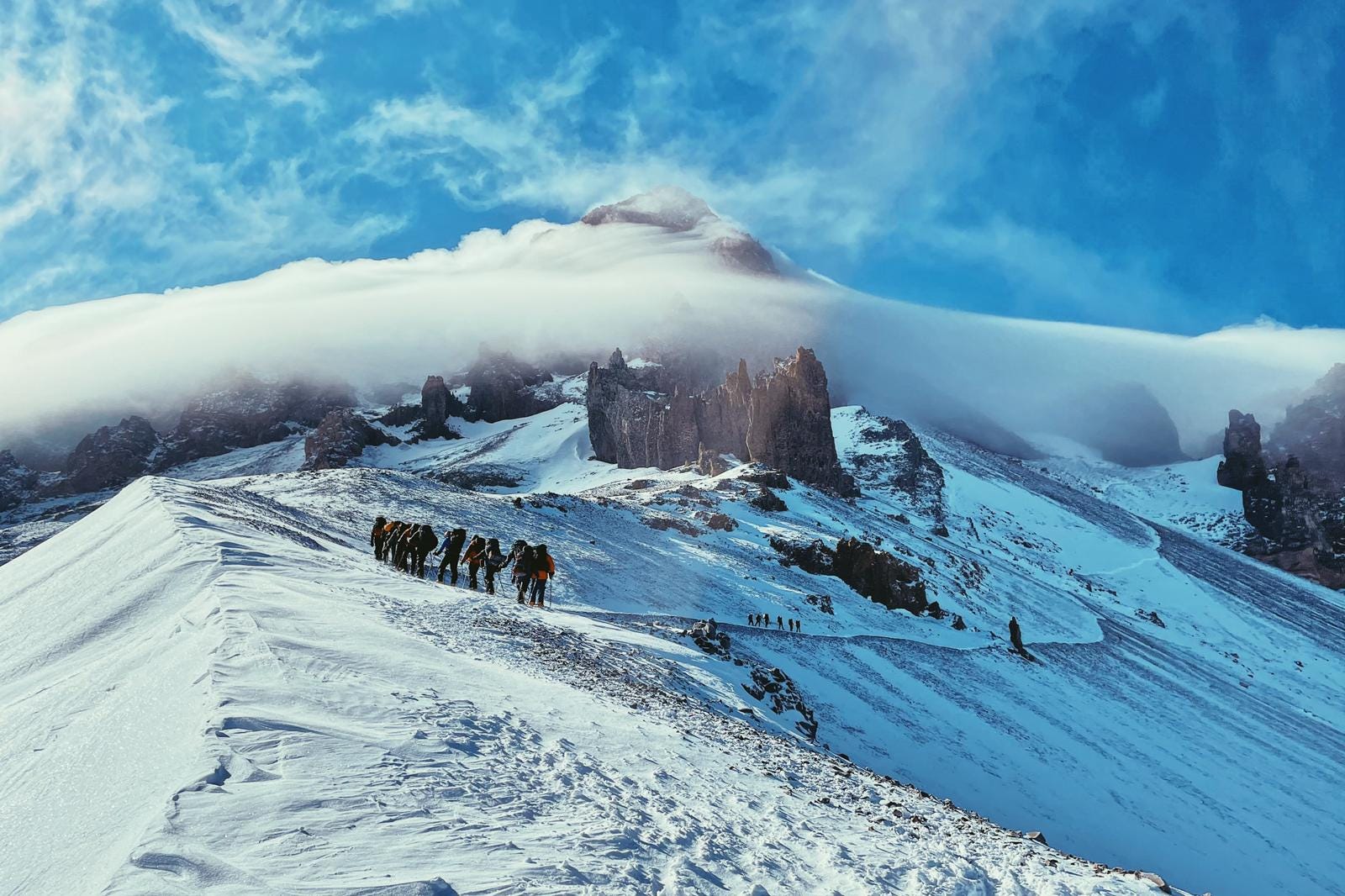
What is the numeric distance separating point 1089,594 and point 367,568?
9589 cm

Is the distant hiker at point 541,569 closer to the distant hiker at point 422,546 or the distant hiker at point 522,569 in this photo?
the distant hiker at point 522,569

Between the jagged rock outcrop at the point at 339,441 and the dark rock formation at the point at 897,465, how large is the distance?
10367cm

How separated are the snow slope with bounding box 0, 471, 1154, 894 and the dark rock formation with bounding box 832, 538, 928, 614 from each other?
1603 inches

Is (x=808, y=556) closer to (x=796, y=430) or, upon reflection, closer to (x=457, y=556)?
(x=457, y=556)

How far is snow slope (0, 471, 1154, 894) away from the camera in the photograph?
5.72 m

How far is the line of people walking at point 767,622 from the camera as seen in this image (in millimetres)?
39806

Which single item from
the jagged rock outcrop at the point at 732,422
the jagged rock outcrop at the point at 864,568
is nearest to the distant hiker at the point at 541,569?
the jagged rock outcrop at the point at 864,568

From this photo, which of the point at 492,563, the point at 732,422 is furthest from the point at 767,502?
the point at 732,422

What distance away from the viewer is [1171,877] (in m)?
26.4

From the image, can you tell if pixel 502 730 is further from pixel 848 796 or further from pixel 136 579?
pixel 136 579

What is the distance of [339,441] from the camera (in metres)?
172

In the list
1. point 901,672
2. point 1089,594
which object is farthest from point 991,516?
point 901,672

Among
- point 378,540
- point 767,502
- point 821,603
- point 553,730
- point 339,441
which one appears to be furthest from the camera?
point 339,441

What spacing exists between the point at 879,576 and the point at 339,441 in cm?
14551
